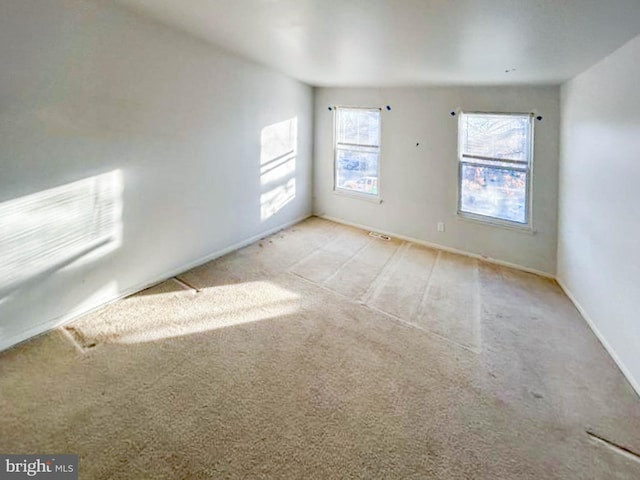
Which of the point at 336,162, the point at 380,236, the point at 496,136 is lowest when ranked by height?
the point at 380,236

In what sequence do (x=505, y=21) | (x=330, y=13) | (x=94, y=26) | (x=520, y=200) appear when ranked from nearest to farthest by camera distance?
(x=505, y=21) < (x=330, y=13) < (x=94, y=26) < (x=520, y=200)

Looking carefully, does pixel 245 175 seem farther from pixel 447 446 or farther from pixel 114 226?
pixel 447 446

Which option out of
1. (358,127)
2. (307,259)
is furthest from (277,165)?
(307,259)

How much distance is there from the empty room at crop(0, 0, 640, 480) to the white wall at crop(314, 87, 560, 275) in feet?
0.10

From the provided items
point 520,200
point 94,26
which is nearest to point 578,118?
point 520,200

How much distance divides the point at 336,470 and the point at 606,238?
2.70m

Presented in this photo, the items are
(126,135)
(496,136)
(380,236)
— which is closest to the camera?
(126,135)

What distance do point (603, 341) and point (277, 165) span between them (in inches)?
166

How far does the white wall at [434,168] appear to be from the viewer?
3955 mm

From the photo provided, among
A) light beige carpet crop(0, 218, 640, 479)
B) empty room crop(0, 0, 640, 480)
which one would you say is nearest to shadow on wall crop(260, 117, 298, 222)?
empty room crop(0, 0, 640, 480)

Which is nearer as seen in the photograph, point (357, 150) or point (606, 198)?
point (606, 198)

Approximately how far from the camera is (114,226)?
309 cm

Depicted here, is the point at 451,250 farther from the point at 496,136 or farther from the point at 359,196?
the point at 359,196

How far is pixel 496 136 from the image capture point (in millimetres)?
4242
